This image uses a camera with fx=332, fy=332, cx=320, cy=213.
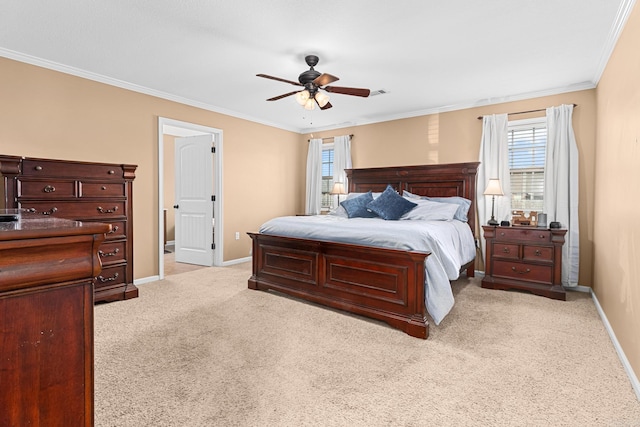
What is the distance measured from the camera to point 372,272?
3.03m

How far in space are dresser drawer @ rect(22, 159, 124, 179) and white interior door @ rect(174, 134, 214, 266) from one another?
176 centimetres

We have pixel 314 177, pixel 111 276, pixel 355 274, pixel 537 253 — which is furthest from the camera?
pixel 314 177

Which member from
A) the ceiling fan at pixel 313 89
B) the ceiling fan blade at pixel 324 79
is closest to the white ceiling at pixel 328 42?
the ceiling fan at pixel 313 89

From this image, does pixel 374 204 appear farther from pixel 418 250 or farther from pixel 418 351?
pixel 418 351

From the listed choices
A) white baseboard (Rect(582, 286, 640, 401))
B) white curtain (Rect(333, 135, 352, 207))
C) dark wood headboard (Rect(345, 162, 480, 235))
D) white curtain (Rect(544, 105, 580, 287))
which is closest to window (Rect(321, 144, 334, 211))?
white curtain (Rect(333, 135, 352, 207))

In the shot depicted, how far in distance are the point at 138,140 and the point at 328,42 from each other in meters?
2.81

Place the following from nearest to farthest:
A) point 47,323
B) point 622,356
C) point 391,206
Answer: point 47,323 → point 622,356 → point 391,206

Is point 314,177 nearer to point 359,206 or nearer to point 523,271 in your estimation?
point 359,206

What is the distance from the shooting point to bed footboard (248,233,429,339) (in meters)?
2.78

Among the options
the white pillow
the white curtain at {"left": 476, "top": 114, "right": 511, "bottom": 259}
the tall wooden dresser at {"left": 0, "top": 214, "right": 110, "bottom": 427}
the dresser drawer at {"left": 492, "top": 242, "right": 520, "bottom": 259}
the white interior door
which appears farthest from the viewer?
the white interior door

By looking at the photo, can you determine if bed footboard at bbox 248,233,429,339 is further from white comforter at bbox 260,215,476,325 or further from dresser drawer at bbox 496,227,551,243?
dresser drawer at bbox 496,227,551,243

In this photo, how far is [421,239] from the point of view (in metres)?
2.88

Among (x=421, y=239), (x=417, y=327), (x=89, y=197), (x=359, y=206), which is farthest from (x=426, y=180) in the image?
(x=89, y=197)

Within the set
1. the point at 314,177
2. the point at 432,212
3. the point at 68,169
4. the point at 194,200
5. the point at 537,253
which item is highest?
the point at 314,177
